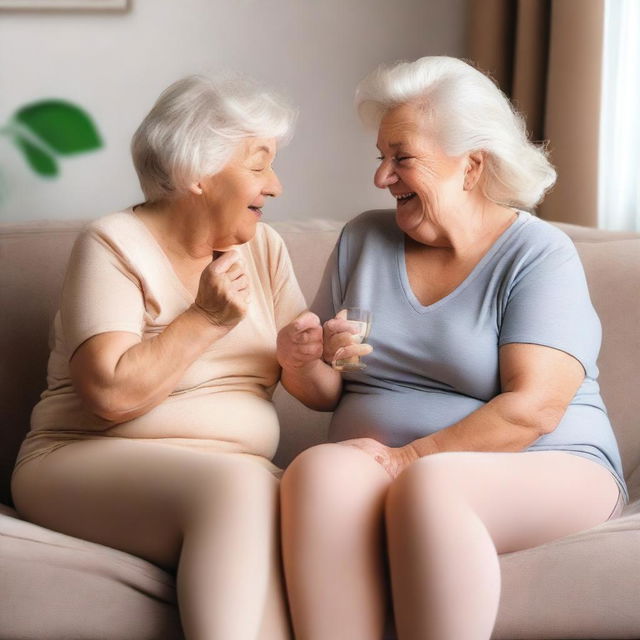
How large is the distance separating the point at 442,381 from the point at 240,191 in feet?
1.65

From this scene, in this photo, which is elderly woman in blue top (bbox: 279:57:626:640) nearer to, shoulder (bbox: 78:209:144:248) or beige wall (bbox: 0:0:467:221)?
shoulder (bbox: 78:209:144:248)

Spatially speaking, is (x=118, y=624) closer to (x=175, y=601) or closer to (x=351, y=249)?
(x=175, y=601)

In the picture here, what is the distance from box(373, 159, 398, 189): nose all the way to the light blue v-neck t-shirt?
6.4 inches

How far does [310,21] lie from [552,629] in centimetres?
234

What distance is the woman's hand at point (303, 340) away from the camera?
1.95 meters

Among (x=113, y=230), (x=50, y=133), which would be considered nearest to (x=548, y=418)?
(x=113, y=230)

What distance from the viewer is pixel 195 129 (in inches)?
77.5

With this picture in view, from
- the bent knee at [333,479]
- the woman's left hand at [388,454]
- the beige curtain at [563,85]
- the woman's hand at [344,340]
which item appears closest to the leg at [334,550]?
the bent knee at [333,479]

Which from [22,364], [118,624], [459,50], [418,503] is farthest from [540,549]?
[459,50]

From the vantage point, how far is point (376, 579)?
1651mm

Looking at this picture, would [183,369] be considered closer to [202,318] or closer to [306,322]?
[202,318]

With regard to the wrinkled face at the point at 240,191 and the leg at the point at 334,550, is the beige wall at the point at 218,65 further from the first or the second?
the leg at the point at 334,550

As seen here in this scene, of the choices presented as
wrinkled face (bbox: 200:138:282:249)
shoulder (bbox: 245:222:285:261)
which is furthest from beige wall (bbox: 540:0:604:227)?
wrinkled face (bbox: 200:138:282:249)

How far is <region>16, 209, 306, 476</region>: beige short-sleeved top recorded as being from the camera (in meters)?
1.88
